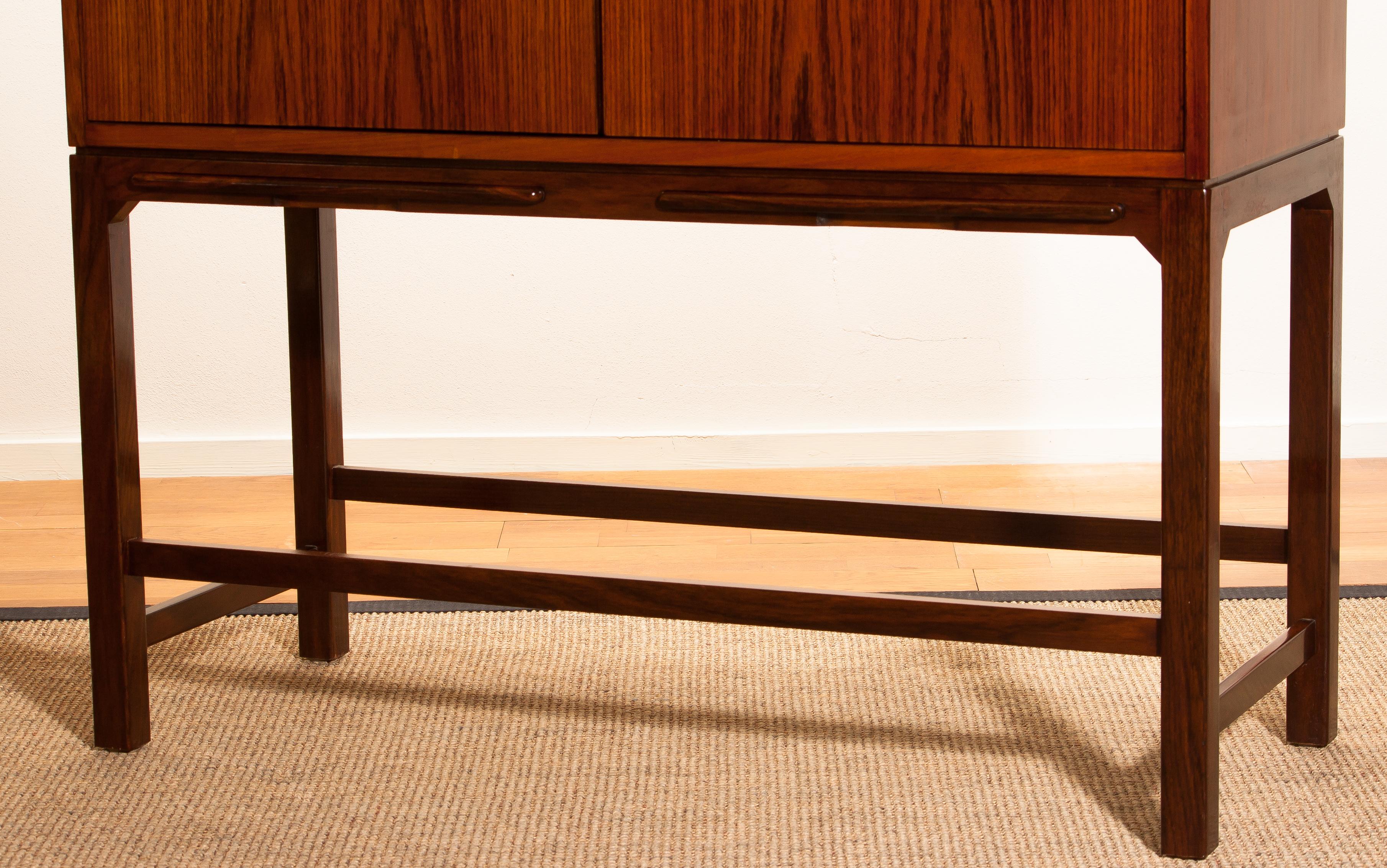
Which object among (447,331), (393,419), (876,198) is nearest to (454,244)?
(447,331)

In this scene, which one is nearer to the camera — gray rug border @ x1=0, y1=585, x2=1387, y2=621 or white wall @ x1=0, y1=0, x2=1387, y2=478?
gray rug border @ x1=0, y1=585, x2=1387, y2=621

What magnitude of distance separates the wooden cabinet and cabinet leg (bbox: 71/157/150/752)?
0.30 ft

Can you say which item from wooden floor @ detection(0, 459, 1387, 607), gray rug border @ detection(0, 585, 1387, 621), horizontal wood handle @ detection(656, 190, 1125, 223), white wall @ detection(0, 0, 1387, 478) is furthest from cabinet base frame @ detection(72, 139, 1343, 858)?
white wall @ detection(0, 0, 1387, 478)

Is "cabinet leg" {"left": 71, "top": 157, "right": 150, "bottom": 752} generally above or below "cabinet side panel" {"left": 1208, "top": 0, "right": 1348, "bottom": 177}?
below

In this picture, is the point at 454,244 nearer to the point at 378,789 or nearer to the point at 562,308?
the point at 562,308

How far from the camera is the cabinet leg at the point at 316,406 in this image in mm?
1737

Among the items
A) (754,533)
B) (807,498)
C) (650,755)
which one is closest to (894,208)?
(807,498)

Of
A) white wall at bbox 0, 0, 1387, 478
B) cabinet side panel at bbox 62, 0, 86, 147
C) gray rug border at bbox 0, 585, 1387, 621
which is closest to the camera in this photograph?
cabinet side panel at bbox 62, 0, 86, 147

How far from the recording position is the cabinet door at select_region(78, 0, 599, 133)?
4.33 ft

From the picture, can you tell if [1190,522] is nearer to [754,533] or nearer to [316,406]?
[316,406]

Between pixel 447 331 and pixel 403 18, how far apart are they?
145 cm

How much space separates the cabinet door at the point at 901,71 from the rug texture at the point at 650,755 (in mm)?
613

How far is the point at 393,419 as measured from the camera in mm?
2803

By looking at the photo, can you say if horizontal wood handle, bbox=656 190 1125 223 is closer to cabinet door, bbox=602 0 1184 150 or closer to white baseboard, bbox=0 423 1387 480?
cabinet door, bbox=602 0 1184 150
